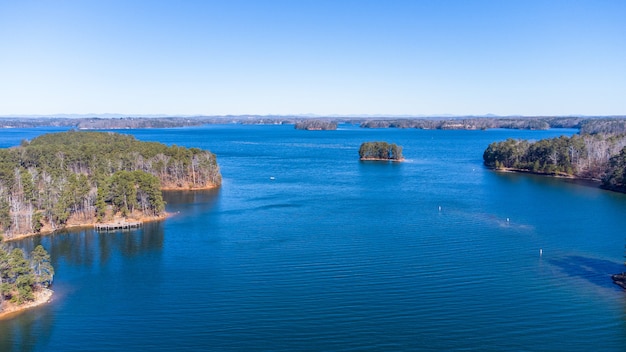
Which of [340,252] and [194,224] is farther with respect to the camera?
[194,224]

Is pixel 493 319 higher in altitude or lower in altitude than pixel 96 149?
lower

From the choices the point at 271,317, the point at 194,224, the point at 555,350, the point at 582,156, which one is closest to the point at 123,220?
the point at 194,224

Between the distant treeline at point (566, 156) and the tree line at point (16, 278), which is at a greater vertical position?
the distant treeline at point (566, 156)

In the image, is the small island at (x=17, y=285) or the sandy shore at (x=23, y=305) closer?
the sandy shore at (x=23, y=305)

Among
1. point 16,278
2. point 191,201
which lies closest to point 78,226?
point 191,201

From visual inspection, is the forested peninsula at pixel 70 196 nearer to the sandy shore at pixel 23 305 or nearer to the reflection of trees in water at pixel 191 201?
the reflection of trees in water at pixel 191 201

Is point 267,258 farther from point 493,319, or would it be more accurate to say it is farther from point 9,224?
point 9,224

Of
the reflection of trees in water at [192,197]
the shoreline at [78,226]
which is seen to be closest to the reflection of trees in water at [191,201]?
the reflection of trees in water at [192,197]
